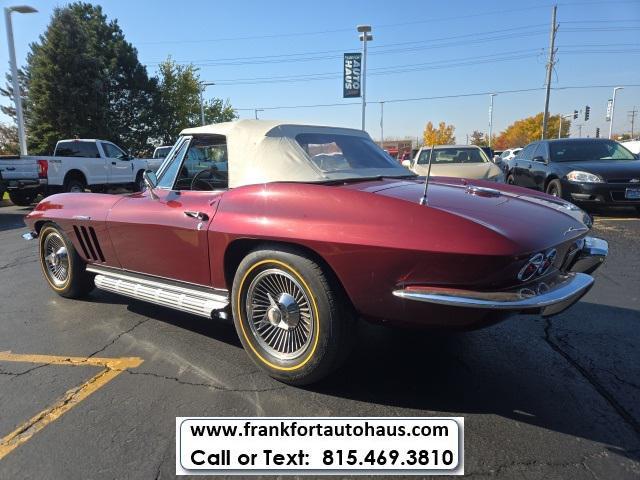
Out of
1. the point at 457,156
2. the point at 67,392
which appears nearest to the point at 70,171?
A: the point at 457,156

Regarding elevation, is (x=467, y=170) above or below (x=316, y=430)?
above

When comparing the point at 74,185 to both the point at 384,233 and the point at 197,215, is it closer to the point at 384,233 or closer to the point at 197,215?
the point at 197,215

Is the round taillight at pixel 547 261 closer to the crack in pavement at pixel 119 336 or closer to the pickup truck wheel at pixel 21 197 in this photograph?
the crack in pavement at pixel 119 336

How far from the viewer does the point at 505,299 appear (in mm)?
2008

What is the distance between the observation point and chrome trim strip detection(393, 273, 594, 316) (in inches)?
78.5

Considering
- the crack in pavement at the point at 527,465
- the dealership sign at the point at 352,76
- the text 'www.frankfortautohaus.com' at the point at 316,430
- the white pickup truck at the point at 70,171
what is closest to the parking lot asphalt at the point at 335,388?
the crack in pavement at the point at 527,465

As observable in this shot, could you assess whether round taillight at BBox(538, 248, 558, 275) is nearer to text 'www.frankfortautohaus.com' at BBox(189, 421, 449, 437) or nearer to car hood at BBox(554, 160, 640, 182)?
text 'www.frankfortautohaus.com' at BBox(189, 421, 449, 437)

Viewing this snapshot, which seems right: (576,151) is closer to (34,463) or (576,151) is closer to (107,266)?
(107,266)

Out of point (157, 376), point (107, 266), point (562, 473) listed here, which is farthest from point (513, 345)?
point (107, 266)

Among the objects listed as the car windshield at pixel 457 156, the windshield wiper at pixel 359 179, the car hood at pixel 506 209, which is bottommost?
the car hood at pixel 506 209

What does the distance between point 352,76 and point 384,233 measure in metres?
22.7

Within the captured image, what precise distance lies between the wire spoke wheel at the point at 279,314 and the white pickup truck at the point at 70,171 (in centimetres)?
1159

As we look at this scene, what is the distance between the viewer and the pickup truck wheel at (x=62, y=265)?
13.5ft

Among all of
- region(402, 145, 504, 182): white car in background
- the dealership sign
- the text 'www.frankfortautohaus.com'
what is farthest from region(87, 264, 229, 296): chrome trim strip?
the dealership sign
